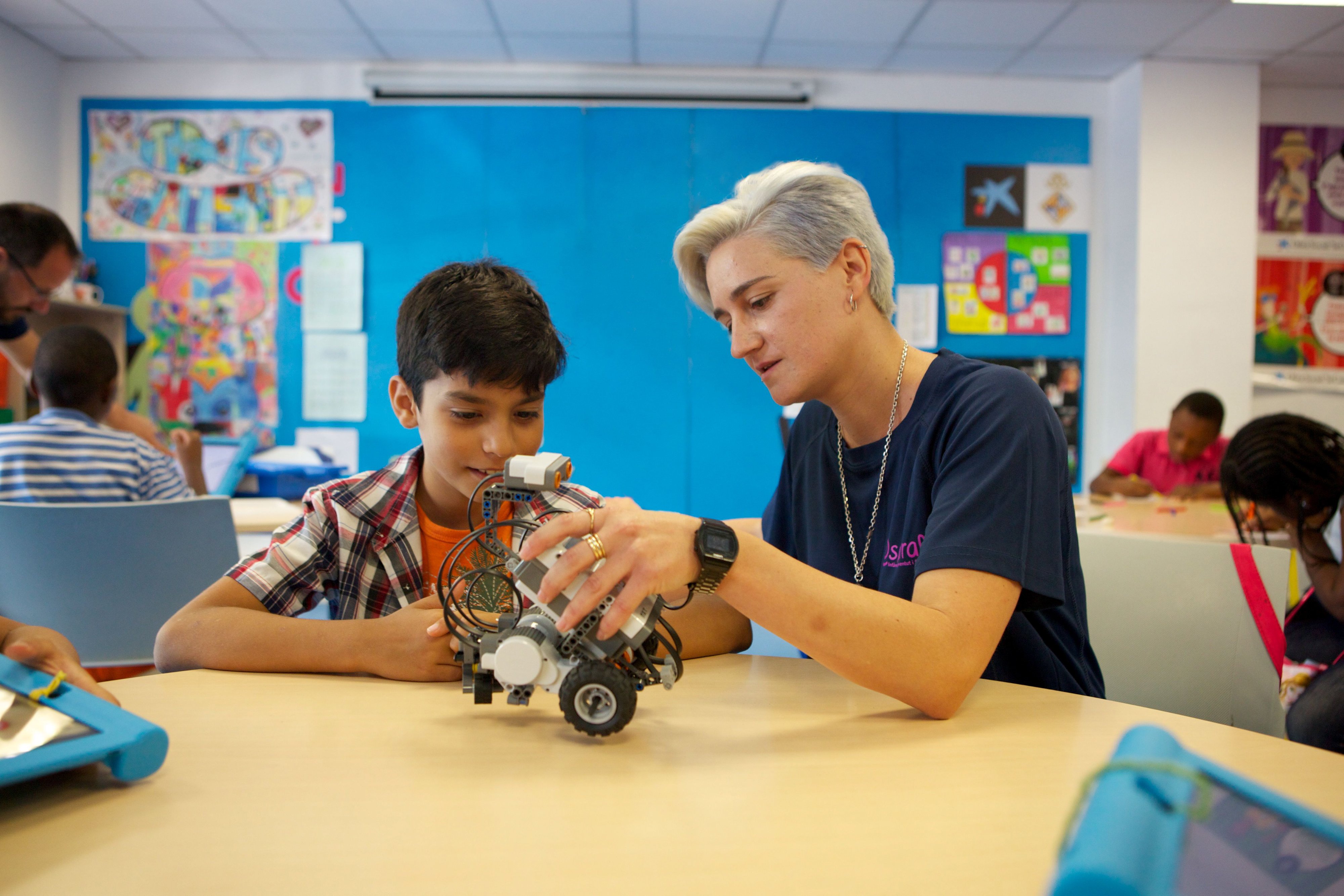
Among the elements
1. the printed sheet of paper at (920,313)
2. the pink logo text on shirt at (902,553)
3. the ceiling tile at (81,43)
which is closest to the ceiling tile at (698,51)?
the printed sheet of paper at (920,313)

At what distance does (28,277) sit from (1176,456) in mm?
4593

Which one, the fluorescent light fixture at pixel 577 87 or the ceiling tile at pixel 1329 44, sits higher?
the ceiling tile at pixel 1329 44

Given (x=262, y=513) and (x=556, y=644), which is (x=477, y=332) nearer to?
(x=556, y=644)

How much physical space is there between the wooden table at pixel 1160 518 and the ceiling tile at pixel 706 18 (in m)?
2.68

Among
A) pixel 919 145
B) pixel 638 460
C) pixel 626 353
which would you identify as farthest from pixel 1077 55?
pixel 638 460

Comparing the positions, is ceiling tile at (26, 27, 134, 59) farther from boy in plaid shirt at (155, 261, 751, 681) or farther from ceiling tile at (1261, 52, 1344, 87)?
ceiling tile at (1261, 52, 1344, 87)

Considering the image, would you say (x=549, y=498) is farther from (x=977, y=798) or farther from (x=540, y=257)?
(x=540, y=257)

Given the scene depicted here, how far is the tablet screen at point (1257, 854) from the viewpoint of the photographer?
0.94 feet

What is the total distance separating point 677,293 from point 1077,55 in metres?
2.45

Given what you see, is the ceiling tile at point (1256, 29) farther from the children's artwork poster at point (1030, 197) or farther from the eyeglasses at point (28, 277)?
the eyeglasses at point (28, 277)

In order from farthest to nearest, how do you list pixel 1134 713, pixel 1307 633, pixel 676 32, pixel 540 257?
pixel 540 257
pixel 676 32
pixel 1307 633
pixel 1134 713

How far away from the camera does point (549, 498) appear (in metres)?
1.12

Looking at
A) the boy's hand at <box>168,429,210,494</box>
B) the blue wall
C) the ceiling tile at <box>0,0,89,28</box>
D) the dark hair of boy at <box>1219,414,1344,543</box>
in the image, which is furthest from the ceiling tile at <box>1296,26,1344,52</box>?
the ceiling tile at <box>0,0,89,28</box>

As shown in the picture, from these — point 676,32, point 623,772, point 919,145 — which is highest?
point 676,32
